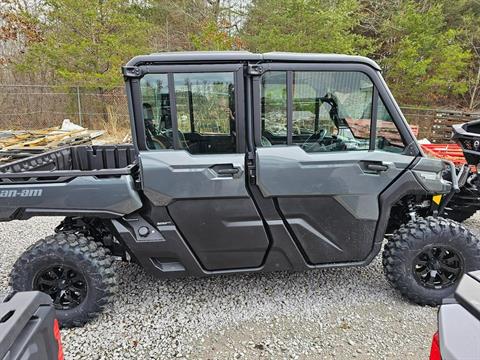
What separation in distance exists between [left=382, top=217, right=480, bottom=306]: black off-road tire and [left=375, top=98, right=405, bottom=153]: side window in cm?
65

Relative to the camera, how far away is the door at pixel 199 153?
2.27 metres

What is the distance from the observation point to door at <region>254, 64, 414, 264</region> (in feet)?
7.71

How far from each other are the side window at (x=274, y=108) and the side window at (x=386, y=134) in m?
0.70

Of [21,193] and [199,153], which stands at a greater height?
[199,153]

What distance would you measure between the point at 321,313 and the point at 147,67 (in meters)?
2.24

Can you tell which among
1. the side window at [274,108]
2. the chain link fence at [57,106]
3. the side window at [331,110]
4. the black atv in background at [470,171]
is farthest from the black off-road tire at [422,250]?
the chain link fence at [57,106]

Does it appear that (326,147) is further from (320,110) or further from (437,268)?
(437,268)

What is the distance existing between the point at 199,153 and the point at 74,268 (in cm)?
123

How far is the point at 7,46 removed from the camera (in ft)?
45.2

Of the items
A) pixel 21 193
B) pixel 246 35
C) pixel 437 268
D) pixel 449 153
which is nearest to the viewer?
pixel 21 193

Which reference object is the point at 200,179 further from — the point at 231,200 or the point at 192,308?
the point at 192,308

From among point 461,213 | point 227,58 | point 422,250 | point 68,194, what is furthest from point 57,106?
point 422,250

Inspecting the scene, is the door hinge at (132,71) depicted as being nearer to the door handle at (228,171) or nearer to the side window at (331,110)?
the door handle at (228,171)

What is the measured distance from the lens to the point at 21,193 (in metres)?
2.30
